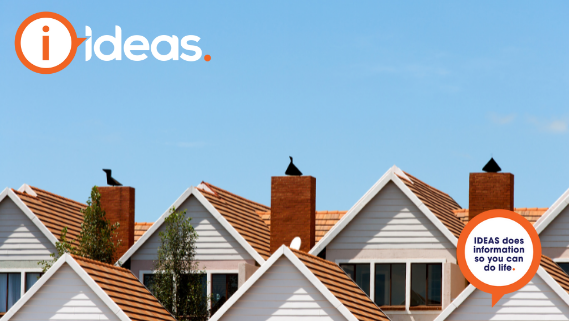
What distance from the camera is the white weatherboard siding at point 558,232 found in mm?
29969

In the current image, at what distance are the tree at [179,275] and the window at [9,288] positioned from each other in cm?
546

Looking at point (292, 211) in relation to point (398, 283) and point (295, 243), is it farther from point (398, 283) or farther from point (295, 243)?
point (398, 283)

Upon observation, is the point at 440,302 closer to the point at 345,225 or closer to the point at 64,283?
the point at 345,225

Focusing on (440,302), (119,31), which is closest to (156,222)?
(119,31)

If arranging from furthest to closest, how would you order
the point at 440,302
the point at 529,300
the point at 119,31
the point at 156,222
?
the point at 156,222
the point at 440,302
the point at 119,31
the point at 529,300

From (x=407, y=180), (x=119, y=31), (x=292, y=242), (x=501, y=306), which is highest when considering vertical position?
(x=119, y=31)

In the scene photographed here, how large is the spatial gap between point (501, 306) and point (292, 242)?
25.8ft

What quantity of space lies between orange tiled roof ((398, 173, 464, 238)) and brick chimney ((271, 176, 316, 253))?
3.54 m

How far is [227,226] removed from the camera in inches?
1244

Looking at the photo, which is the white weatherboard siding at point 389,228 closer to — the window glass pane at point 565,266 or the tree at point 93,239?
the window glass pane at point 565,266

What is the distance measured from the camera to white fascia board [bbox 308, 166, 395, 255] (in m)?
30.2

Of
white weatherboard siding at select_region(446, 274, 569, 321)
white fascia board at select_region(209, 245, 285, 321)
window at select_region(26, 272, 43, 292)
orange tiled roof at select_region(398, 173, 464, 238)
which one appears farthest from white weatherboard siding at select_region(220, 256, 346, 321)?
window at select_region(26, 272, 43, 292)

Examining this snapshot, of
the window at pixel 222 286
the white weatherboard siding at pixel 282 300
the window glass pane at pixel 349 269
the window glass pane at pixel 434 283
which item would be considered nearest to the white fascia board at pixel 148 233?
the window at pixel 222 286

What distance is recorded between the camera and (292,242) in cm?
2988
